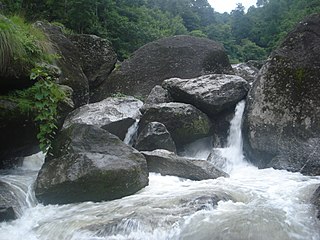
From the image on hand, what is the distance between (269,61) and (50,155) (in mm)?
6851

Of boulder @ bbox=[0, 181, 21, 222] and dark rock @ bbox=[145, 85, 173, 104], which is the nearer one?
boulder @ bbox=[0, 181, 21, 222]

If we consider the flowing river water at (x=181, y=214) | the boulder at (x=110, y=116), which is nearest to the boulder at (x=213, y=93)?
the boulder at (x=110, y=116)

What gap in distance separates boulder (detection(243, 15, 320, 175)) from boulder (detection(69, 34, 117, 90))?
6963 mm

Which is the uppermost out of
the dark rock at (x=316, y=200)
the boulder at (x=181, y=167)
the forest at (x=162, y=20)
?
the forest at (x=162, y=20)

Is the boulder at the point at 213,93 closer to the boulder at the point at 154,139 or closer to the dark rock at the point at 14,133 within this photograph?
the boulder at the point at 154,139

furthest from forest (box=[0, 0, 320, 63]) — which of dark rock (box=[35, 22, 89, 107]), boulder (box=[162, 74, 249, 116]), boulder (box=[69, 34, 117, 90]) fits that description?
boulder (box=[162, 74, 249, 116])

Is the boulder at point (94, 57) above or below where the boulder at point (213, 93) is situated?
above

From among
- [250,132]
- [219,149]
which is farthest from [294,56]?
[219,149]

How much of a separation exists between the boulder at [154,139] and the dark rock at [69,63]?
3263 mm

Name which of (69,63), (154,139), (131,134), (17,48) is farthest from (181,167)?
(69,63)

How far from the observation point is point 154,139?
10.3 meters

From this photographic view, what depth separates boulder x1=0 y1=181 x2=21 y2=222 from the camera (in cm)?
595

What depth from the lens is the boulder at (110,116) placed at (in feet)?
35.9

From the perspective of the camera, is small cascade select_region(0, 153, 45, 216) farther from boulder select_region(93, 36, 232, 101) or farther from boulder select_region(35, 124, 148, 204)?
boulder select_region(93, 36, 232, 101)
